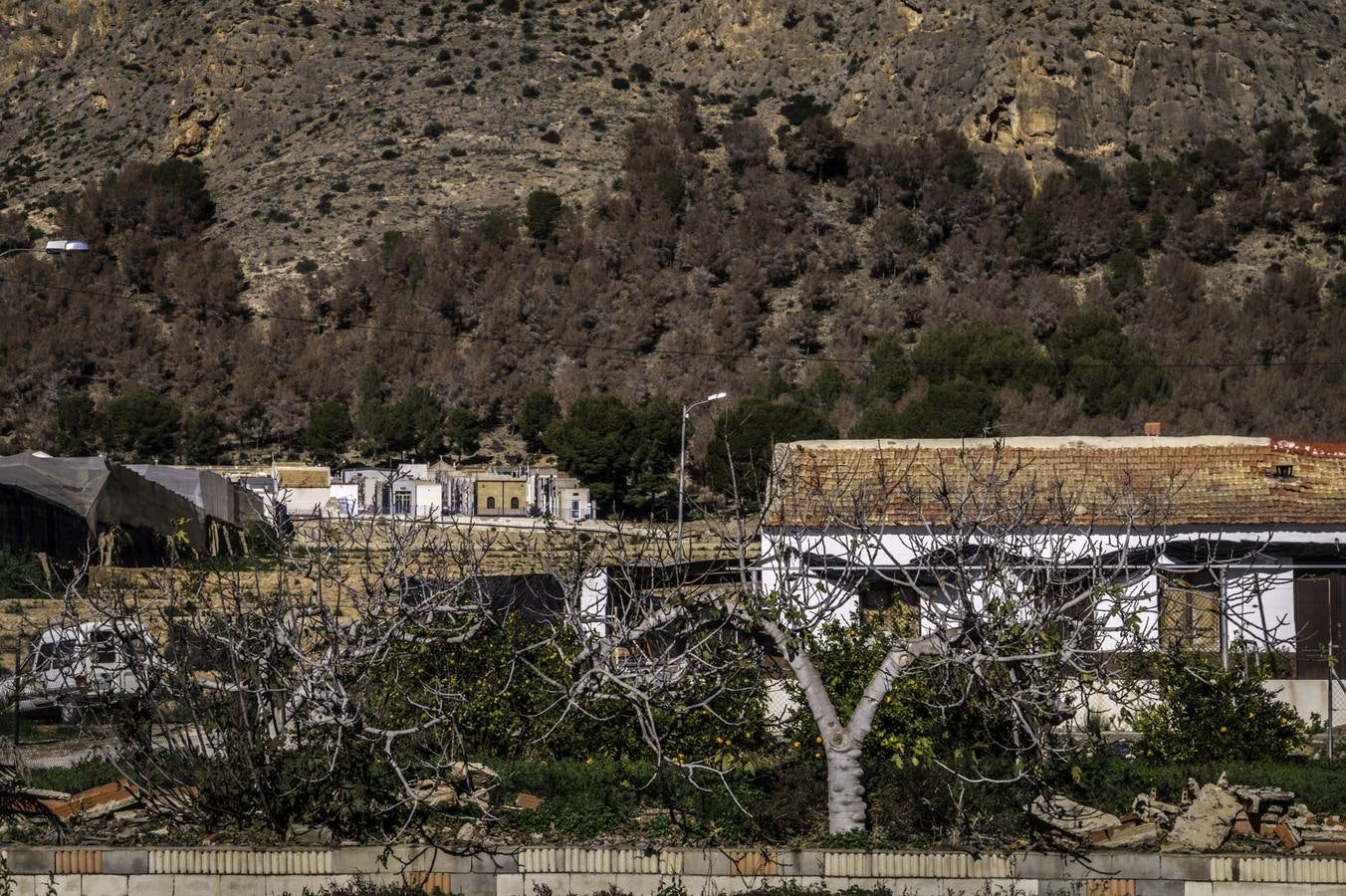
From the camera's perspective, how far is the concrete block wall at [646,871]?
31.7 ft

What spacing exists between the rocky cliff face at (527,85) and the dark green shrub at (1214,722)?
6963 centimetres

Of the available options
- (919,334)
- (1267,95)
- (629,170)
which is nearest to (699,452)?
(919,334)

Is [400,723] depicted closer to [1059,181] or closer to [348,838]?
[348,838]

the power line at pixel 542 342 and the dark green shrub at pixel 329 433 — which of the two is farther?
the power line at pixel 542 342

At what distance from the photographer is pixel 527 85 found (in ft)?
312

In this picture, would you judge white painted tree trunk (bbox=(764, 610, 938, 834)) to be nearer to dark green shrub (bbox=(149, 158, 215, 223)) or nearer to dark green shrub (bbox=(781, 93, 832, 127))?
dark green shrub (bbox=(149, 158, 215, 223))

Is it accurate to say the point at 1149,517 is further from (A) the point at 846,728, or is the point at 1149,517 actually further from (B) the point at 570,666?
(B) the point at 570,666

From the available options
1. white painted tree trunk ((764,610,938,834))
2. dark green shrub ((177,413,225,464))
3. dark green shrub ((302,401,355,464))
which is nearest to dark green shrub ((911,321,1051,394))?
dark green shrub ((302,401,355,464))

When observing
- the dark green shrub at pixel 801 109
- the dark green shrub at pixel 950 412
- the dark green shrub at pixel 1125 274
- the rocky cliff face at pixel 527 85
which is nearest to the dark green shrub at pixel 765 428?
the dark green shrub at pixel 950 412

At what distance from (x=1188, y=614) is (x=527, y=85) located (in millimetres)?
83811

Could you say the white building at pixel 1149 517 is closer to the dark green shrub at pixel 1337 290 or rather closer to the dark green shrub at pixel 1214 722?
the dark green shrub at pixel 1214 722

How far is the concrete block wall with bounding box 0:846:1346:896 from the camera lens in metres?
9.65

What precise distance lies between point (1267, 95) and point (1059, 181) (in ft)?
49.1

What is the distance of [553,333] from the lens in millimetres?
69000
